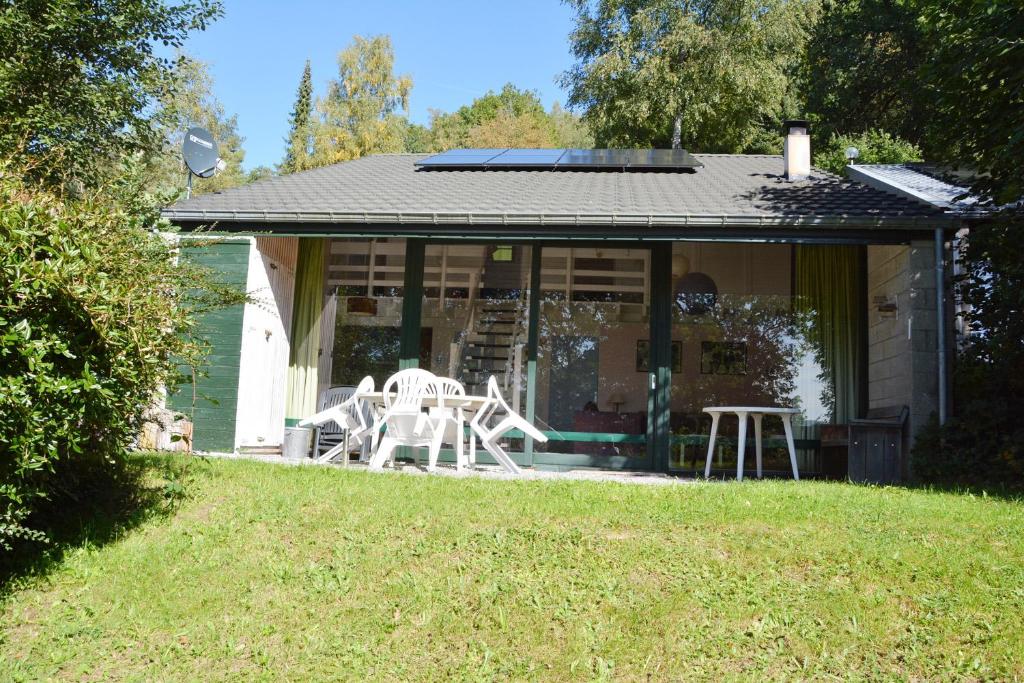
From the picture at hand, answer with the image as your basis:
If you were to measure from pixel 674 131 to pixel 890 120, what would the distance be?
6.22 metres

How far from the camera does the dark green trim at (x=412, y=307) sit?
31.7 feet

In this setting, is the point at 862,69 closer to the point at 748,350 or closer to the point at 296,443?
the point at 748,350

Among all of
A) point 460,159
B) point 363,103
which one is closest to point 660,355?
point 460,159

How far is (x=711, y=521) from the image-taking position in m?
5.11

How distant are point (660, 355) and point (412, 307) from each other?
2807mm

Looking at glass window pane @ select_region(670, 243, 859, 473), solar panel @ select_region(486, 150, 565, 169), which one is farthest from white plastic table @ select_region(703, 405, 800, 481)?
solar panel @ select_region(486, 150, 565, 169)

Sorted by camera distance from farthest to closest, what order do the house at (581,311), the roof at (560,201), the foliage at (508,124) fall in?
the foliage at (508,124)
the house at (581,311)
the roof at (560,201)

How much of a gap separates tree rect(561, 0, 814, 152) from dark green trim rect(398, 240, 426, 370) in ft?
57.7

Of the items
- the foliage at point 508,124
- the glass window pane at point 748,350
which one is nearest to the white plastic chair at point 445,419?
Result: the glass window pane at point 748,350

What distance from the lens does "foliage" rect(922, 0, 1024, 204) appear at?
279 inches

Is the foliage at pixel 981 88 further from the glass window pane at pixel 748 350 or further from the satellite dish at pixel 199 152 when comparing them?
the satellite dish at pixel 199 152

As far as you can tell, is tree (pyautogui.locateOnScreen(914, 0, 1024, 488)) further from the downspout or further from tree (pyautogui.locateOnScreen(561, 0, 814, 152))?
tree (pyautogui.locateOnScreen(561, 0, 814, 152))

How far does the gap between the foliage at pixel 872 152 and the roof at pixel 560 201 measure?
32.9 ft

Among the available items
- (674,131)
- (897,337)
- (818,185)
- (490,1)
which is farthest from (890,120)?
(897,337)
